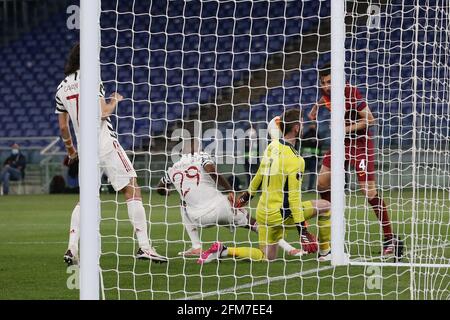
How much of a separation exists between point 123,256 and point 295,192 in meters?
1.95

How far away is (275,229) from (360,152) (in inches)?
46.4

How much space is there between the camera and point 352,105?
9086mm

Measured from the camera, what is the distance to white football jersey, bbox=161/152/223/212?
9445mm

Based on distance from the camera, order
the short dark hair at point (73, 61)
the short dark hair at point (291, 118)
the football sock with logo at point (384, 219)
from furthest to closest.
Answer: the football sock with logo at point (384, 219) < the short dark hair at point (291, 118) < the short dark hair at point (73, 61)

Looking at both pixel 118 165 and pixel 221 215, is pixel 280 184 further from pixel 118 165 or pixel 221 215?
pixel 118 165

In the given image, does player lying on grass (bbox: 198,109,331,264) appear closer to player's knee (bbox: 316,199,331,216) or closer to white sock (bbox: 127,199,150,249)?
player's knee (bbox: 316,199,331,216)

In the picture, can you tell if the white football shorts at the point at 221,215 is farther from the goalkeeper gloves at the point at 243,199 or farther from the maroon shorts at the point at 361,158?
the maroon shorts at the point at 361,158

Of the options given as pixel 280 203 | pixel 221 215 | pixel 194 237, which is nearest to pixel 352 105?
pixel 280 203

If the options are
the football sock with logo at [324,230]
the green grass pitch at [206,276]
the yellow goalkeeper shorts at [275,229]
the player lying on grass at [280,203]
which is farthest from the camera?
the football sock with logo at [324,230]

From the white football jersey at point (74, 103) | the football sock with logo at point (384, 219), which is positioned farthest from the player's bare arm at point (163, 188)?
the football sock with logo at point (384, 219)

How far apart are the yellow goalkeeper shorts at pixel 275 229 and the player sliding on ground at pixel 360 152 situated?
0.23m

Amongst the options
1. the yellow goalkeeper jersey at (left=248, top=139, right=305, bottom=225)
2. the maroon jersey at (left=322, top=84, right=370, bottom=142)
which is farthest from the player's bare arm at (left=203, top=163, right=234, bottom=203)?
the maroon jersey at (left=322, top=84, right=370, bottom=142)

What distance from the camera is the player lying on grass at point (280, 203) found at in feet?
28.2

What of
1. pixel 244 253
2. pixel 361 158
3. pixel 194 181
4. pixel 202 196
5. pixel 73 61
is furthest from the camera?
pixel 194 181
